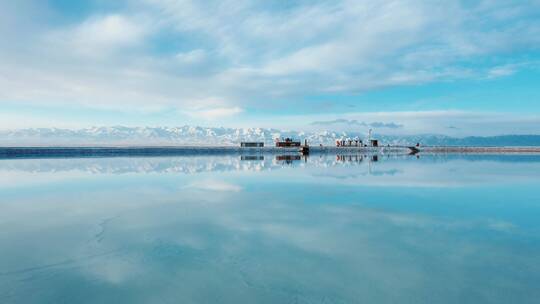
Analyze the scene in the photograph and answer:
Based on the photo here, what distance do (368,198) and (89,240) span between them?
10334mm

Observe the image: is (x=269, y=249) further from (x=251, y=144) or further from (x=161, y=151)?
(x=251, y=144)

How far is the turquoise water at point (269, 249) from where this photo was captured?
19.7 ft

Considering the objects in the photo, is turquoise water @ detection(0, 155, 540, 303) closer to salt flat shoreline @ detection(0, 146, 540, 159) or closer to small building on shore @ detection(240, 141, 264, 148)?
salt flat shoreline @ detection(0, 146, 540, 159)

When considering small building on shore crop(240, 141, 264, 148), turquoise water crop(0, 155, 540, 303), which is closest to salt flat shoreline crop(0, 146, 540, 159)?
small building on shore crop(240, 141, 264, 148)

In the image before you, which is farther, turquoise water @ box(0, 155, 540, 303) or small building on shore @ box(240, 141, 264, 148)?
Answer: small building on shore @ box(240, 141, 264, 148)

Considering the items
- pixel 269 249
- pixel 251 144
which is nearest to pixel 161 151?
pixel 251 144

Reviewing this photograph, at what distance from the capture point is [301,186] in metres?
18.8

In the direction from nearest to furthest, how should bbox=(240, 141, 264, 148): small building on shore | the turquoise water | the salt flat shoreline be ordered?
the turquoise water → the salt flat shoreline → bbox=(240, 141, 264, 148): small building on shore

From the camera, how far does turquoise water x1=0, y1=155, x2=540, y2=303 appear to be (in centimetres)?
602

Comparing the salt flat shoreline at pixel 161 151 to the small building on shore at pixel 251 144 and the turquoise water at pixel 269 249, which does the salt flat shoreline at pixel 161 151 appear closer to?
the small building on shore at pixel 251 144

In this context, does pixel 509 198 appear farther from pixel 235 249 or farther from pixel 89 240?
pixel 89 240

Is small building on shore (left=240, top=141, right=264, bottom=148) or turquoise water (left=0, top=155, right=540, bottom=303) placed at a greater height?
small building on shore (left=240, top=141, right=264, bottom=148)

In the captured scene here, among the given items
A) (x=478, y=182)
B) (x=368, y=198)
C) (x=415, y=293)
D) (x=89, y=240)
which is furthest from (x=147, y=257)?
(x=478, y=182)

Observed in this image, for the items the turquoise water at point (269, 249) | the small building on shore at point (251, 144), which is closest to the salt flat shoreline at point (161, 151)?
the small building on shore at point (251, 144)
